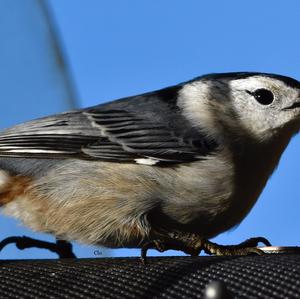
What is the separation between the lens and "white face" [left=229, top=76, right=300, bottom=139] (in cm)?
212

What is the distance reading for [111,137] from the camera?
217cm

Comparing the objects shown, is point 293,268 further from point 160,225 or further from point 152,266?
point 160,225

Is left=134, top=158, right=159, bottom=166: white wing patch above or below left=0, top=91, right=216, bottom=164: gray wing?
below

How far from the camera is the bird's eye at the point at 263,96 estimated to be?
7.14 ft

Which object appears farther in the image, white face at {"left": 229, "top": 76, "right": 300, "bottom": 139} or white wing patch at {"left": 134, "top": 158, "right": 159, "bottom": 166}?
white face at {"left": 229, "top": 76, "right": 300, "bottom": 139}

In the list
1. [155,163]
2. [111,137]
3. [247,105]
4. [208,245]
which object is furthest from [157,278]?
[247,105]

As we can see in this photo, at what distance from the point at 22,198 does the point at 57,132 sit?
0.71 ft

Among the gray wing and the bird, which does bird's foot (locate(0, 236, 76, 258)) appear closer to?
the bird

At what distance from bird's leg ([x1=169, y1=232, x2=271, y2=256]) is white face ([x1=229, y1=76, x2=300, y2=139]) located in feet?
1.33

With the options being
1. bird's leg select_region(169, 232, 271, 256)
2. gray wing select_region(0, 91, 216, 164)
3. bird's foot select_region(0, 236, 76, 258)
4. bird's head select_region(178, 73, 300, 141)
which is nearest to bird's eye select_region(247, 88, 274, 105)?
bird's head select_region(178, 73, 300, 141)

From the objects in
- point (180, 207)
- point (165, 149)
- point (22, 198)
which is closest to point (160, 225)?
point (180, 207)

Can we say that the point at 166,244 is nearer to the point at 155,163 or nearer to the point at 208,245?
the point at 208,245

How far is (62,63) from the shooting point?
273cm

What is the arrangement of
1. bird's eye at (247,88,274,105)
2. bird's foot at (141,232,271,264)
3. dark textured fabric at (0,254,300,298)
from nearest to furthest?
dark textured fabric at (0,254,300,298), bird's foot at (141,232,271,264), bird's eye at (247,88,274,105)
